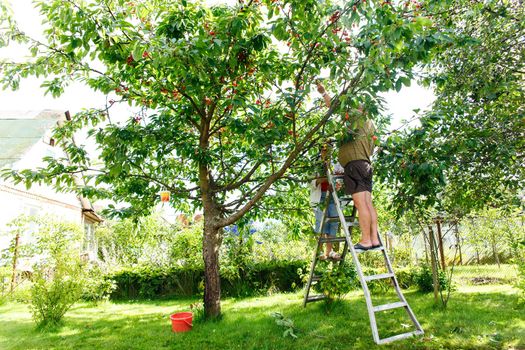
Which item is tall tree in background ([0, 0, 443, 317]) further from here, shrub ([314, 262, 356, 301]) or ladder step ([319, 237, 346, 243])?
shrub ([314, 262, 356, 301])

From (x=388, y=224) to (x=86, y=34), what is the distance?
28.6 feet

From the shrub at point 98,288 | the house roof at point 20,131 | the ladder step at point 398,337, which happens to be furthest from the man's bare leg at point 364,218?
the house roof at point 20,131

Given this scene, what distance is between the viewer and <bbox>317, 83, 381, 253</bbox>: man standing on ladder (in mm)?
4277

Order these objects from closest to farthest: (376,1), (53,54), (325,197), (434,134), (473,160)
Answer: (376,1), (53,54), (434,134), (473,160), (325,197)

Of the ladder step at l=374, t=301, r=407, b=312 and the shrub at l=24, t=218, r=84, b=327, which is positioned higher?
the shrub at l=24, t=218, r=84, b=327

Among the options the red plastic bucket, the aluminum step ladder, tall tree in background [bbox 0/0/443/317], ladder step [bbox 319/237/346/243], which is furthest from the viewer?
ladder step [bbox 319/237/346/243]

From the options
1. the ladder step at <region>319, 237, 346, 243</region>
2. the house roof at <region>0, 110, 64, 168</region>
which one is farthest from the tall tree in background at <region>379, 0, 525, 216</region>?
the house roof at <region>0, 110, 64, 168</region>

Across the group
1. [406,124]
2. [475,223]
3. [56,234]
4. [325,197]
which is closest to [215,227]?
[325,197]

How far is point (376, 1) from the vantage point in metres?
3.15

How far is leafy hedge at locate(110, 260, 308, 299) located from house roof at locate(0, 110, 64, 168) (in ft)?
25.0

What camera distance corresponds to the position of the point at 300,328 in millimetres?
4648

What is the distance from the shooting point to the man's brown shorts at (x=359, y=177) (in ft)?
14.2

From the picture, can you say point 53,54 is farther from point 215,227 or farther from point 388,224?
point 388,224

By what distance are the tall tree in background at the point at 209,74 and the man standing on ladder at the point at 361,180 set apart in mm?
434
